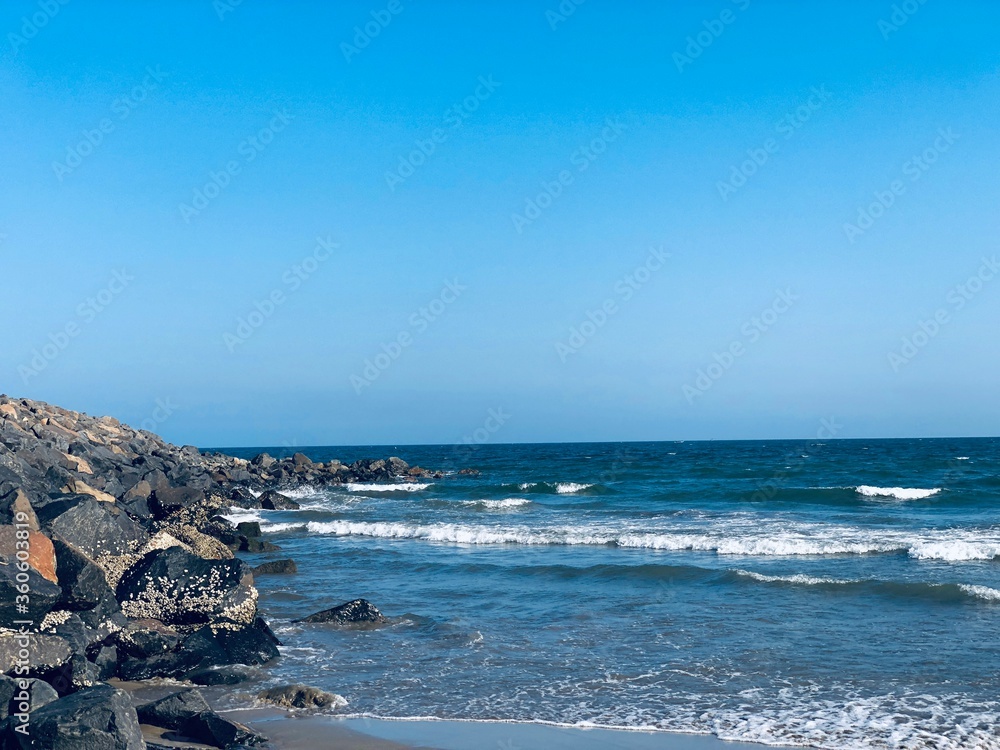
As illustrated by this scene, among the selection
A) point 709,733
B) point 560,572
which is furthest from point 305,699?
point 560,572

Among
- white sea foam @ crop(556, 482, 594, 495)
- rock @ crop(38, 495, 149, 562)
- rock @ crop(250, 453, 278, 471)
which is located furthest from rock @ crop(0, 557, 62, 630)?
rock @ crop(250, 453, 278, 471)

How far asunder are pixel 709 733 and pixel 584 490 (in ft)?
103

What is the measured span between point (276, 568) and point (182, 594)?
20.4 ft

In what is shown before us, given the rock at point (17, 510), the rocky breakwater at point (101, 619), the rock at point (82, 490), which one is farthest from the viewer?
the rock at point (82, 490)

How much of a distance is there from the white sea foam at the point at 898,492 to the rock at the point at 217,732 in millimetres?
30478

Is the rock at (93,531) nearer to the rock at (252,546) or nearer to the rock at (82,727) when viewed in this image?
the rock at (82,727)

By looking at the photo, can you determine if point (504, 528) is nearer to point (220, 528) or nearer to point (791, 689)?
point (220, 528)

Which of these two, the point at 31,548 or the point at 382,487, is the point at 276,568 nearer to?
the point at 31,548

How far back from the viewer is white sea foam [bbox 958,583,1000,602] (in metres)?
13.0

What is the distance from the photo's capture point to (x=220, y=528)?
20.3 m

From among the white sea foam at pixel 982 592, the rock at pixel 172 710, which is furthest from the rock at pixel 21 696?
the white sea foam at pixel 982 592

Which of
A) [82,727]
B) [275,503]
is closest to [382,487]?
[275,503]

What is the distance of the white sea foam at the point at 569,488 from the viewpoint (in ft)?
129

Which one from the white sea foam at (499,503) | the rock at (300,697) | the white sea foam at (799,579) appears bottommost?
the white sea foam at (499,503)
